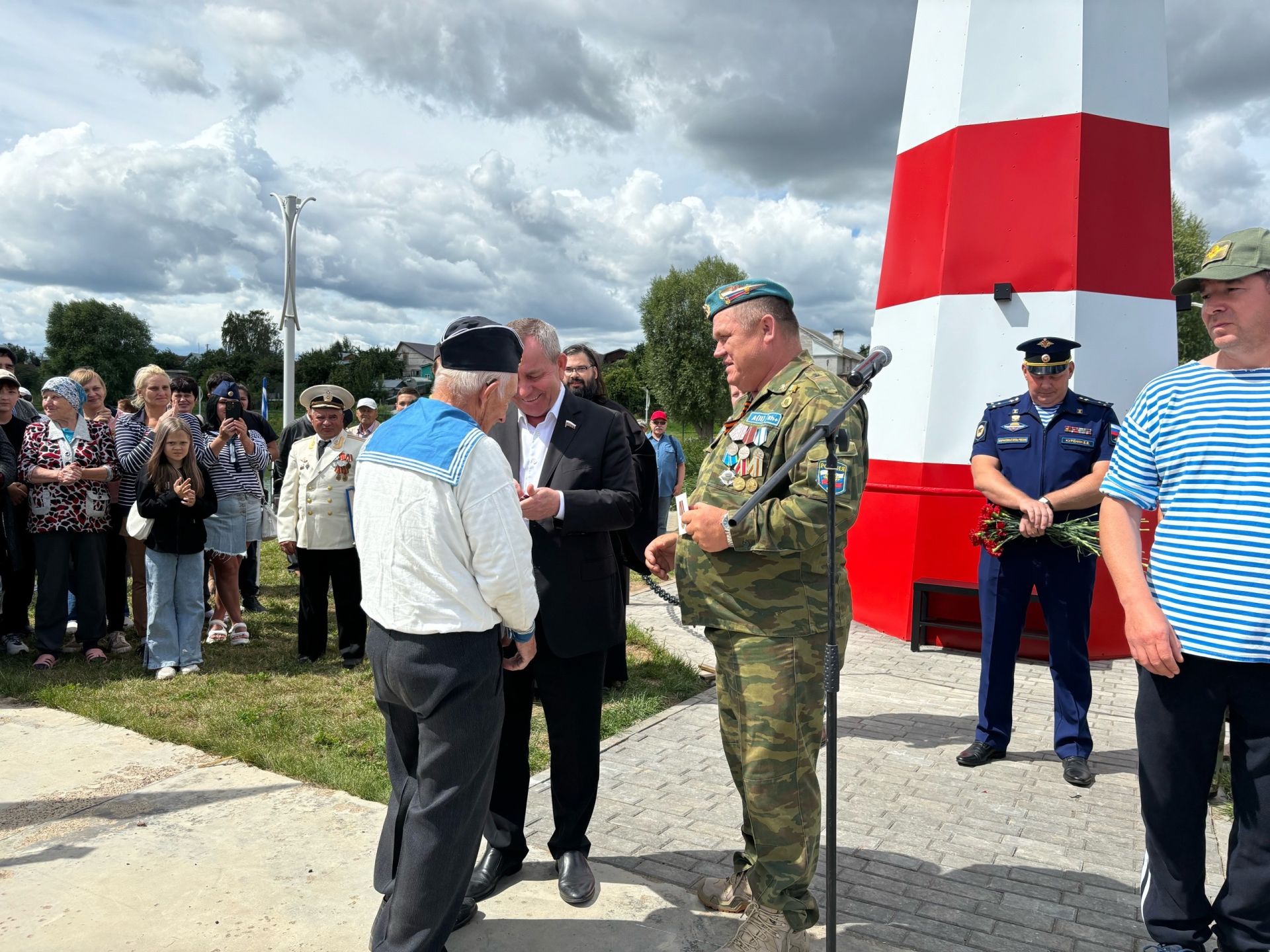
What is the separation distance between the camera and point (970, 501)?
7.27m

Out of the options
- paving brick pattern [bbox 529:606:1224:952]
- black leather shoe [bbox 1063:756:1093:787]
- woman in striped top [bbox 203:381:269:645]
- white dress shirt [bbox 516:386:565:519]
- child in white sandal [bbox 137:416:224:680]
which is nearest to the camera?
paving brick pattern [bbox 529:606:1224:952]

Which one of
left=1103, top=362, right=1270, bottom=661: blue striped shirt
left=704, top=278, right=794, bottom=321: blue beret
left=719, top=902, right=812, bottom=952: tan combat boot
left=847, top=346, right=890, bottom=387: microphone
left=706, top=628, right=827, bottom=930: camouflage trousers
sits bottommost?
left=719, top=902, right=812, bottom=952: tan combat boot

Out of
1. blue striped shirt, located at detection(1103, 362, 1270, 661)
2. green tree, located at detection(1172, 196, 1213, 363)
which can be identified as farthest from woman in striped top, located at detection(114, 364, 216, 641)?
green tree, located at detection(1172, 196, 1213, 363)

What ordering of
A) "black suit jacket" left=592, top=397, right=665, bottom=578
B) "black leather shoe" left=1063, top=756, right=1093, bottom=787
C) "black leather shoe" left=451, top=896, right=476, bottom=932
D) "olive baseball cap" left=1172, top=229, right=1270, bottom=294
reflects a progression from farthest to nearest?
"black leather shoe" left=1063, top=756, right=1093, bottom=787 < "black suit jacket" left=592, top=397, right=665, bottom=578 < "black leather shoe" left=451, top=896, right=476, bottom=932 < "olive baseball cap" left=1172, top=229, right=1270, bottom=294

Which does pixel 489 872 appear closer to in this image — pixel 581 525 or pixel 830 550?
pixel 581 525

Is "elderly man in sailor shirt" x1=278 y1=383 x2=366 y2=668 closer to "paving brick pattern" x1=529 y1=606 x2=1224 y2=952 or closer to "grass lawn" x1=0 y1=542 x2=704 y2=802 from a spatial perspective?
"grass lawn" x1=0 y1=542 x2=704 y2=802

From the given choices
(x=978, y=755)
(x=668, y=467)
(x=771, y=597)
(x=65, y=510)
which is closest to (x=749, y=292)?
(x=771, y=597)

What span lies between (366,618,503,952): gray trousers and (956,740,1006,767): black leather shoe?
318 centimetres

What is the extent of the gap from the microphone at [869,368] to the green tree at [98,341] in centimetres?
7345

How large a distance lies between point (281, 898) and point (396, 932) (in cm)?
96

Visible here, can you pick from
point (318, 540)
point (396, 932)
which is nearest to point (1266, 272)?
point (396, 932)

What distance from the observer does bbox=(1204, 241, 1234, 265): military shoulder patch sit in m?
2.61

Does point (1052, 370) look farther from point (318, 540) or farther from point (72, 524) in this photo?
point (72, 524)

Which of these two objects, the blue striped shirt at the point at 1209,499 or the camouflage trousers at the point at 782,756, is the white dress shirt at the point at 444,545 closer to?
the camouflage trousers at the point at 782,756
